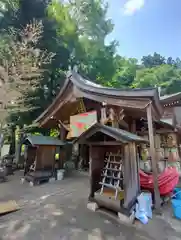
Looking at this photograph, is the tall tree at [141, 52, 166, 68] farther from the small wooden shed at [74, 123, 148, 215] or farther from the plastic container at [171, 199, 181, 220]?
the plastic container at [171, 199, 181, 220]

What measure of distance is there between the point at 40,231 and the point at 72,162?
6.45 metres

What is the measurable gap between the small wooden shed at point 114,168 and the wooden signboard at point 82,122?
7.85 ft

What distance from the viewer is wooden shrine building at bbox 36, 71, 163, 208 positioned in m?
3.67

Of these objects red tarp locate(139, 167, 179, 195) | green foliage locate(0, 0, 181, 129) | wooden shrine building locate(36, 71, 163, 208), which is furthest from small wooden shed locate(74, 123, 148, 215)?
green foliage locate(0, 0, 181, 129)

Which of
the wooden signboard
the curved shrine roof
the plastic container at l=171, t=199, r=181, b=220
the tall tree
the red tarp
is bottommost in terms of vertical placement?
the plastic container at l=171, t=199, r=181, b=220

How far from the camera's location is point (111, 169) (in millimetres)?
3744

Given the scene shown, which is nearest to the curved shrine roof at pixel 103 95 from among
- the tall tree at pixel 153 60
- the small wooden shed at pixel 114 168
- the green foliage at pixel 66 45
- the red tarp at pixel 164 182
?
the small wooden shed at pixel 114 168

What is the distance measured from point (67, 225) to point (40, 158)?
4.01m

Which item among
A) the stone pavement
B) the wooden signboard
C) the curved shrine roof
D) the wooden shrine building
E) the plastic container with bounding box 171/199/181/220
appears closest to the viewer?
the stone pavement

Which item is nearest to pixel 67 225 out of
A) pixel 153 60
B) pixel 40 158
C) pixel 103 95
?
pixel 40 158

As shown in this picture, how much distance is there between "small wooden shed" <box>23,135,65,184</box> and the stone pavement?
1.99 meters

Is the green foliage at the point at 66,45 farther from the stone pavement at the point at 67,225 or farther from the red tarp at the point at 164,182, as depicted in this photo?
the red tarp at the point at 164,182

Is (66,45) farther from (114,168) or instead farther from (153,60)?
(153,60)

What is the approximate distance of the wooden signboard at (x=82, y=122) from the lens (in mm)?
6495
